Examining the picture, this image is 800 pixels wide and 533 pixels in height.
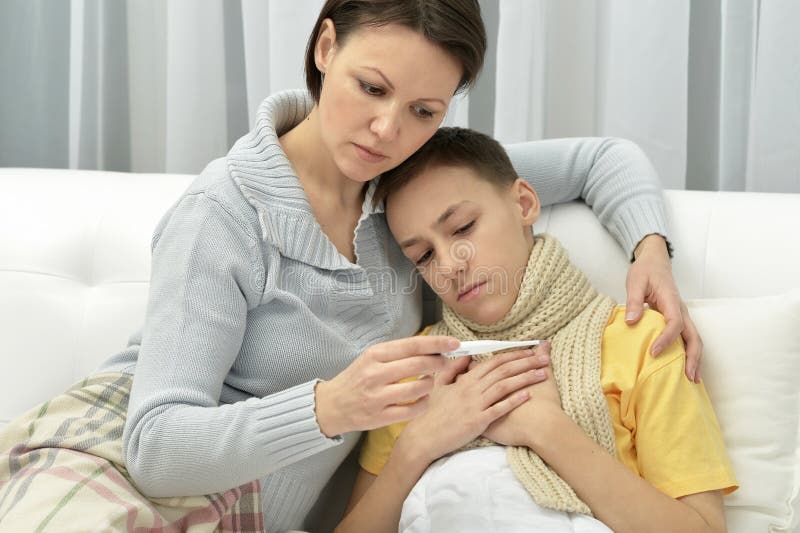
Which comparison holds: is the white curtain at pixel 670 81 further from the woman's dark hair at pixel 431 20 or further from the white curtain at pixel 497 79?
the woman's dark hair at pixel 431 20

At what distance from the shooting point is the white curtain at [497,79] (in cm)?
165

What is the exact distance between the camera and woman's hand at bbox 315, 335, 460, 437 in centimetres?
95

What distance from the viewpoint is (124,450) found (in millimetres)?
1064

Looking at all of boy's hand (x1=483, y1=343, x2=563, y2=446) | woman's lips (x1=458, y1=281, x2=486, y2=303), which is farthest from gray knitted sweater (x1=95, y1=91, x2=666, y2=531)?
boy's hand (x1=483, y1=343, x2=563, y2=446)

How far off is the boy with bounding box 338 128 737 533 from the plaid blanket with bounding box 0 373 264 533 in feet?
0.71

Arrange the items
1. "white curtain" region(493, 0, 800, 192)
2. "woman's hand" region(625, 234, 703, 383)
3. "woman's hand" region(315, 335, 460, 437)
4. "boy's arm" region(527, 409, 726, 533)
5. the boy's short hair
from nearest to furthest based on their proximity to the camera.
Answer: "woman's hand" region(315, 335, 460, 437) < "boy's arm" region(527, 409, 726, 533) < "woman's hand" region(625, 234, 703, 383) < the boy's short hair < "white curtain" region(493, 0, 800, 192)

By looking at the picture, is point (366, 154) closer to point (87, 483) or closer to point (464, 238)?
point (464, 238)

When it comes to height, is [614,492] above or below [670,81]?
below

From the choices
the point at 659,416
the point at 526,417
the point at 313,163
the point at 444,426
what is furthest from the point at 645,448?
the point at 313,163

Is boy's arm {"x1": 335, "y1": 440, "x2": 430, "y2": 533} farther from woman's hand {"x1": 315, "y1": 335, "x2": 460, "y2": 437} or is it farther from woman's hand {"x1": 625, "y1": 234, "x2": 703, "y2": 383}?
woman's hand {"x1": 625, "y1": 234, "x2": 703, "y2": 383}

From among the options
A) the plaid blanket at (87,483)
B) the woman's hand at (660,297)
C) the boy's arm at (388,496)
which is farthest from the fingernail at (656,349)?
the plaid blanket at (87,483)

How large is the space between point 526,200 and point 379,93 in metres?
0.33

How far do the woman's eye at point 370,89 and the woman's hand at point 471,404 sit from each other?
0.40m

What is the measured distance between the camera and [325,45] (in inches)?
47.8
